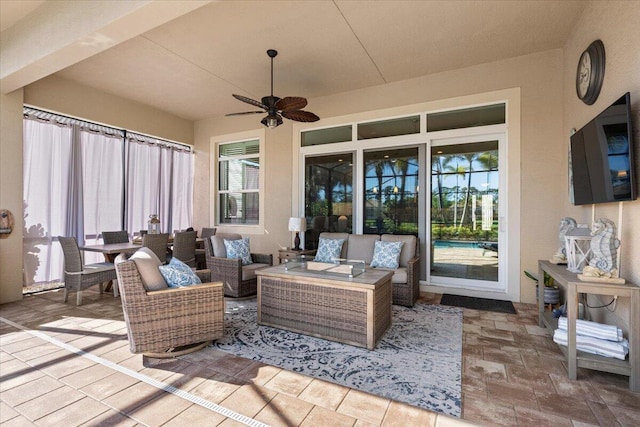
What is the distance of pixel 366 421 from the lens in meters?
1.84

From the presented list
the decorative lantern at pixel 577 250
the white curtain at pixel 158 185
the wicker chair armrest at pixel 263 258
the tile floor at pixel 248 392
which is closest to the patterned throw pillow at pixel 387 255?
the tile floor at pixel 248 392

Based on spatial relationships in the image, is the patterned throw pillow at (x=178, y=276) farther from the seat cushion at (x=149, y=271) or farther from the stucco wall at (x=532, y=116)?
the stucco wall at (x=532, y=116)

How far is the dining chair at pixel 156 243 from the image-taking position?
4.47m

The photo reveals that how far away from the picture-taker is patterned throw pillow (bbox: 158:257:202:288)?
2.79 m

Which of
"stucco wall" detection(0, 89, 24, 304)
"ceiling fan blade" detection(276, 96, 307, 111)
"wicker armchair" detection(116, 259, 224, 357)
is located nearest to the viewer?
"wicker armchair" detection(116, 259, 224, 357)

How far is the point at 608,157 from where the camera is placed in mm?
2514

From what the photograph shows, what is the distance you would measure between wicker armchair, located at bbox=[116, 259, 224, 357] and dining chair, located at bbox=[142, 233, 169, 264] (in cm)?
210

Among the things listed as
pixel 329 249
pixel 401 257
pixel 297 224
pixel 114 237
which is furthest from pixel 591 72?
pixel 114 237

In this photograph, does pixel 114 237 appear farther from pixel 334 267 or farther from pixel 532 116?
pixel 532 116

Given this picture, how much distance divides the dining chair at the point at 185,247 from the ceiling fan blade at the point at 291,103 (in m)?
2.69

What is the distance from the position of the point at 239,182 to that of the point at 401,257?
405 centimetres

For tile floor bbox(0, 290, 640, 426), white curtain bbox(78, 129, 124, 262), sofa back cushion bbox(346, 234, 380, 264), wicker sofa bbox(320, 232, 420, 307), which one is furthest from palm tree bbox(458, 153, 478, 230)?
white curtain bbox(78, 129, 124, 262)

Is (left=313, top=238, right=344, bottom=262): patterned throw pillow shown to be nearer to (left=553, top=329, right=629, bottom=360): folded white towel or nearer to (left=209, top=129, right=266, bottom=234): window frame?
(left=209, top=129, right=266, bottom=234): window frame

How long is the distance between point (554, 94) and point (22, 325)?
7106 mm
